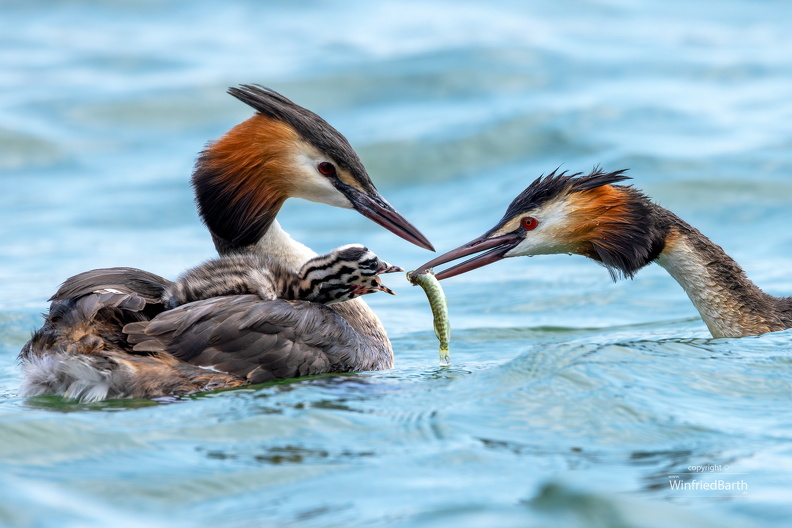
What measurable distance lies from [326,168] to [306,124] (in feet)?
0.85

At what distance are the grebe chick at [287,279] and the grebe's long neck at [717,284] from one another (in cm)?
176

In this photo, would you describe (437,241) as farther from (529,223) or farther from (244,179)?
(244,179)

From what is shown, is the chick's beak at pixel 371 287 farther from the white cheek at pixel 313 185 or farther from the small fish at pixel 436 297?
the white cheek at pixel 313 185

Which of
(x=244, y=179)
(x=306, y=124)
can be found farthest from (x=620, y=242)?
(x=244, y=179)

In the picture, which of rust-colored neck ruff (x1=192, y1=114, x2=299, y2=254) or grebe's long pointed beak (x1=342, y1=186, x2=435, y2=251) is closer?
rust-colored neck ruff (x1=192, y1=114, x2=299, y2=254)

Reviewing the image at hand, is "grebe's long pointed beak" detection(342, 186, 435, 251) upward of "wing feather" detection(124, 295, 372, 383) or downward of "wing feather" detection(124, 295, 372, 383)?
upward

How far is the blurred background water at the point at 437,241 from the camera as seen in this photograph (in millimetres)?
4418

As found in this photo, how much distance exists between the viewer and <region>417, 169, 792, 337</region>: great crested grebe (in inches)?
258

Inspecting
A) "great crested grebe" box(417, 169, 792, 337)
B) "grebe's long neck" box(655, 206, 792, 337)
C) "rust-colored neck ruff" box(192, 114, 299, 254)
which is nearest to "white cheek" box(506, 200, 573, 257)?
"great crested grebe" box(417, 169, 792, 337)

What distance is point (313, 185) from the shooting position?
21.0ft

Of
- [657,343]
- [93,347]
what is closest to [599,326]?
[657,343]

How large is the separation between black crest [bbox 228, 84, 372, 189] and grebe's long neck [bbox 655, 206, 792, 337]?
5.88 ft

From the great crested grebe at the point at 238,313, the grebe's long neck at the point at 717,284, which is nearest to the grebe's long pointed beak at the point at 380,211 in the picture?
the great crested grebe at the point at 238,313

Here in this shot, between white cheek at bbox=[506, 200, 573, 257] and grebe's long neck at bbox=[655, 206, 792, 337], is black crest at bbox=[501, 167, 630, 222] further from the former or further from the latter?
grebe's long neck at bbox=[655, 206, 792, 337]
